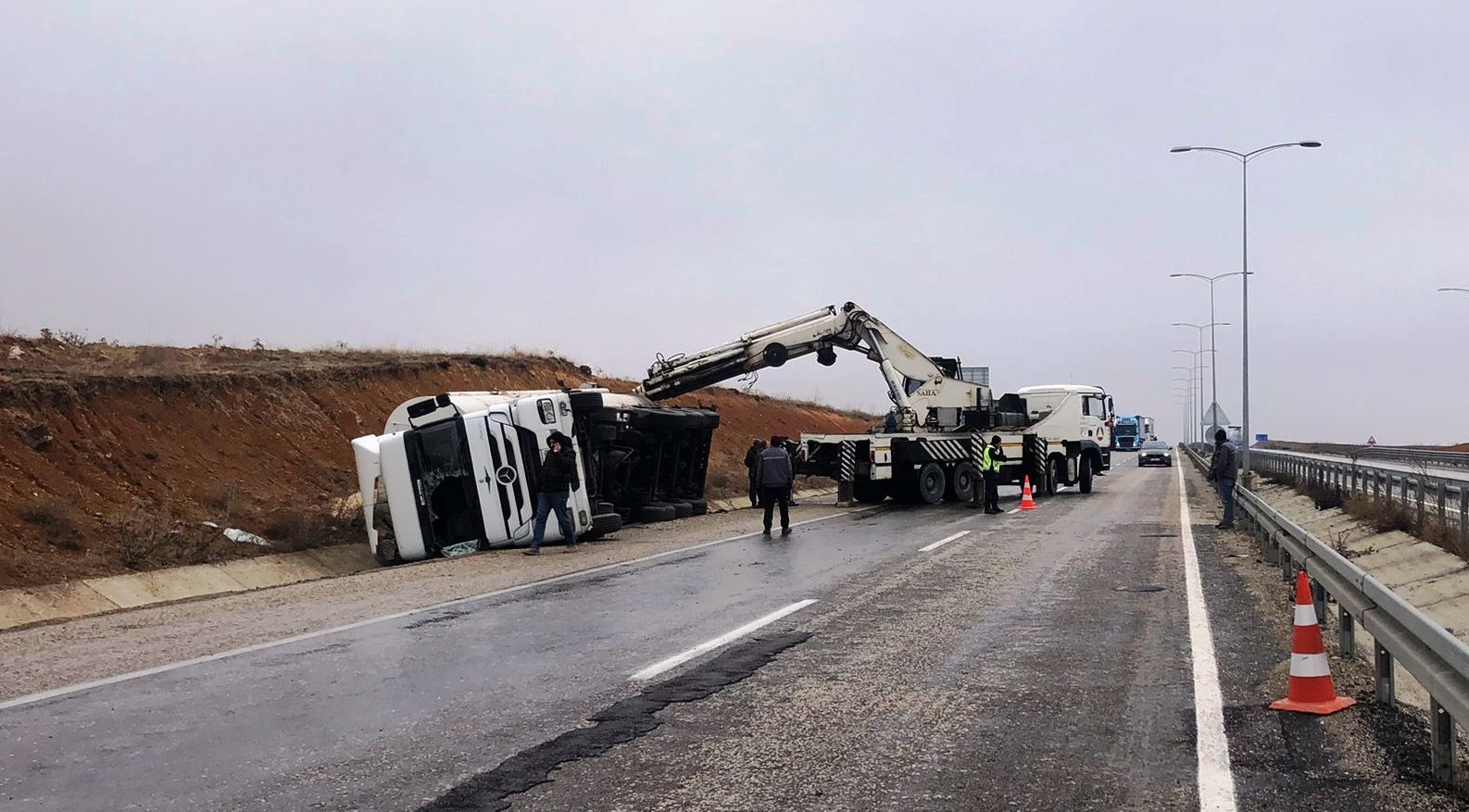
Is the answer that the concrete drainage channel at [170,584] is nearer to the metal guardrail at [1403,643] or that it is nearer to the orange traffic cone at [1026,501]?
the metal guardrail at [1403,643]

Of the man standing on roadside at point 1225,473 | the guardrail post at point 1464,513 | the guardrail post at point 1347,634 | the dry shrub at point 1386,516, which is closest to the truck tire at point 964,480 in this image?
the man standing on roadside at point 1225,473

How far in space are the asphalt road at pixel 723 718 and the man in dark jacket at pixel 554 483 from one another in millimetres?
A: 5400

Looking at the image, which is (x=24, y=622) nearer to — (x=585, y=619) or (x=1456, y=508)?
(x=585, y=619)

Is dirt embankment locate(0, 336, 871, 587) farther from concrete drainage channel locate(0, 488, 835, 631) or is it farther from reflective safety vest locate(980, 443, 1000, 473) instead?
reflective safety vest locate(980, 443, 1000, 473)

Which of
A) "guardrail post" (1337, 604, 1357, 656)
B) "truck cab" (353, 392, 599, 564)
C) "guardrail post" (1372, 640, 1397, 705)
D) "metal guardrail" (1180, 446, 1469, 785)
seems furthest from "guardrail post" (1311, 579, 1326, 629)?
"truck cab" (353, 392, 599, 564)

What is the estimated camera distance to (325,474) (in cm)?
2411

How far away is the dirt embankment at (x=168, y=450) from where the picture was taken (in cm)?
1605

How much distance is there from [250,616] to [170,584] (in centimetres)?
471

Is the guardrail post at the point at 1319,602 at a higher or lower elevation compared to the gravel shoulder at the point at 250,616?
higher

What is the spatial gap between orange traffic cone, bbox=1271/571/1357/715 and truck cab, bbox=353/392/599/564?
12.7m

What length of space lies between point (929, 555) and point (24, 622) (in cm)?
1024

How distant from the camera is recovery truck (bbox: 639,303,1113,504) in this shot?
26828 millimetres

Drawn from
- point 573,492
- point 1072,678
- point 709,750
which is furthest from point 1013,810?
point 573,492

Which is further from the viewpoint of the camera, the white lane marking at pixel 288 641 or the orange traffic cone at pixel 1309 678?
the white lane marking at pixel 288 641
